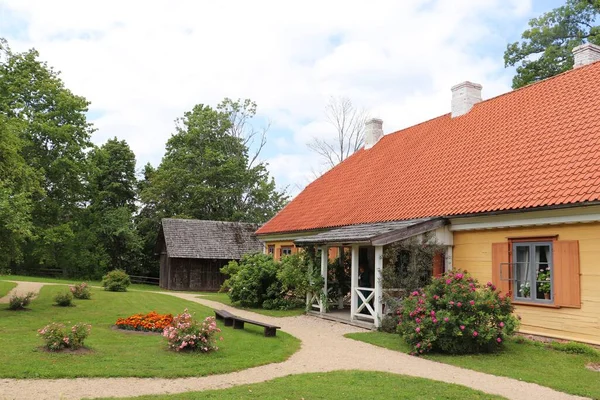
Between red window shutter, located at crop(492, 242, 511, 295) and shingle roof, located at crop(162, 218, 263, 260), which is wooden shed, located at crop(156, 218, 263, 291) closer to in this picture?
shingle roof, located at crop(162, 218, 263, 260)

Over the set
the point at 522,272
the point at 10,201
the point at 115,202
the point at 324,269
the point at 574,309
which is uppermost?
the point at 115,202

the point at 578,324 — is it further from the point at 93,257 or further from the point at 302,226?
the point at 93,257

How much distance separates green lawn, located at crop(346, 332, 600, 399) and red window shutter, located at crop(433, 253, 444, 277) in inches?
111

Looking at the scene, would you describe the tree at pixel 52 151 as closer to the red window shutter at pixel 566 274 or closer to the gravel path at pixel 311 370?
the gravel path at pixel 311 370

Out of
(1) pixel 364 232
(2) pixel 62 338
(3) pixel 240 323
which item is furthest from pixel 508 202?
(2) pixel 62 338

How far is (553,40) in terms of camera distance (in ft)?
85.3

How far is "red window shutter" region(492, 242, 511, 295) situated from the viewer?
40.3 feet

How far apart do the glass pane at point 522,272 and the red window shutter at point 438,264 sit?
2214mm

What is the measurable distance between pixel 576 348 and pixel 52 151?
37.1 m

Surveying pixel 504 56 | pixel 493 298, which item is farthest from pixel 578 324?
pixel 504 56

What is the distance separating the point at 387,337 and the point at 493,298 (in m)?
2.81

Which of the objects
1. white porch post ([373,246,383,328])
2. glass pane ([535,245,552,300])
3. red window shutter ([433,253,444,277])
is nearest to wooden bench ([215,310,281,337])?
white porch post ([373,246,383,328])

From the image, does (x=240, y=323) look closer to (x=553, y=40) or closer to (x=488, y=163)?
(x=488, y=163)

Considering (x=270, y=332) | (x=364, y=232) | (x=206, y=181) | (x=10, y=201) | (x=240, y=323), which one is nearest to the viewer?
(x=270, y=332)
